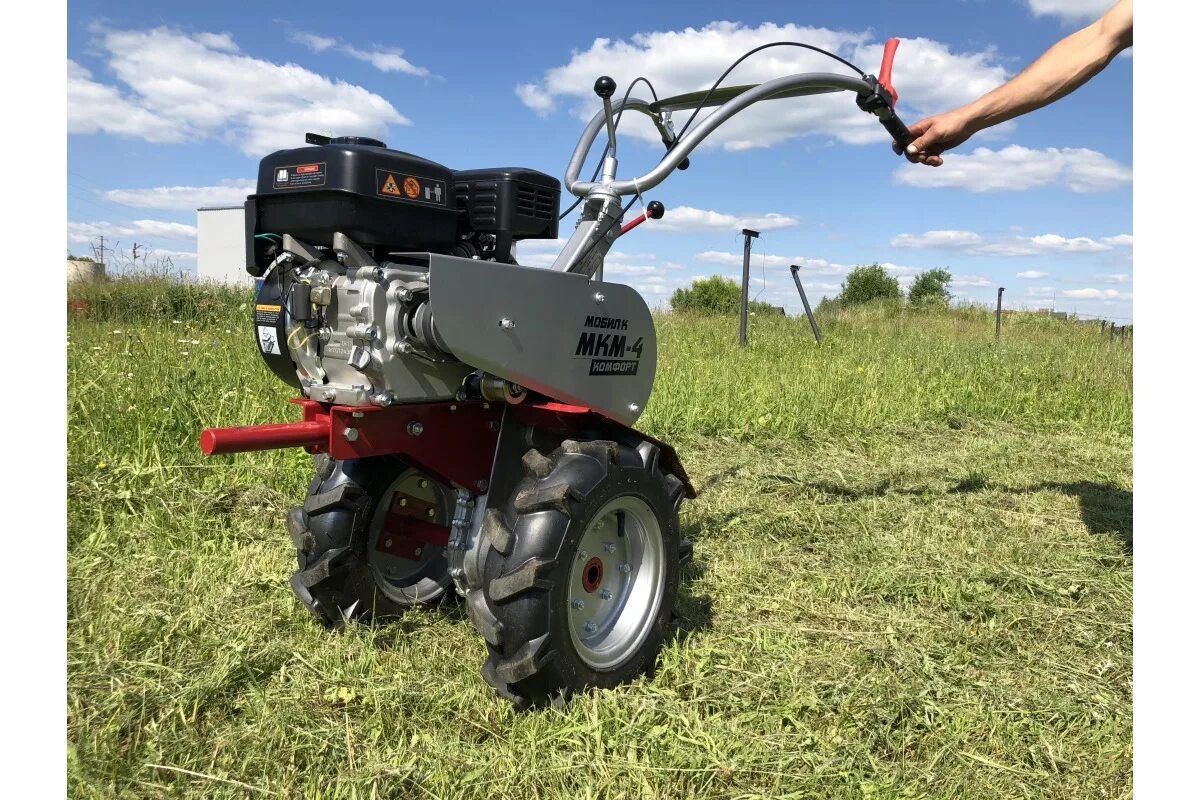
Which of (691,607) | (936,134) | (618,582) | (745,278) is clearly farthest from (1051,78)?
(745,278)

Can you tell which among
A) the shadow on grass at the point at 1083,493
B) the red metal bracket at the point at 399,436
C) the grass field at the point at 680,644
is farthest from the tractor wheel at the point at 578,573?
the shadow on grass at the point at 1083,493

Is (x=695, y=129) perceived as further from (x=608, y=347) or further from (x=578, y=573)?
(x=578, y=573)

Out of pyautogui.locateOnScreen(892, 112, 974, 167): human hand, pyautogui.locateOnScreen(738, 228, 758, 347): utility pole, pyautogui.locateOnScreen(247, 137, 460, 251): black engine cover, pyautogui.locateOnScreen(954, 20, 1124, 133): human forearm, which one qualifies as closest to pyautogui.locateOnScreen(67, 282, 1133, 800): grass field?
pyautogui.locateOnScreen(247, 137, 460, 251): black engine cover

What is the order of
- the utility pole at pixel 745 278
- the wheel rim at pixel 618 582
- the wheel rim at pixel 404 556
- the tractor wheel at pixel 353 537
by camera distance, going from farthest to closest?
the utility pole at pixel 745 278, the wheel rim at pixel 404 556, the tractor wheel at pixel 353 537, the wheel rim at pixel 618 582

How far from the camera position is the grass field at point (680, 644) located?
2.38 meters

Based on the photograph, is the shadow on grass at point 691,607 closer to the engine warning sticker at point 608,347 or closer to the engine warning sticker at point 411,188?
the engine warning sticker at point 608,347

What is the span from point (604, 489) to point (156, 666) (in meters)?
1.54

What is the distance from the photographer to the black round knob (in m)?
2.93

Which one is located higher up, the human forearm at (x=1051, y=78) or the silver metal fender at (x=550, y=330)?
the human forearm at (x=1051, y=78)

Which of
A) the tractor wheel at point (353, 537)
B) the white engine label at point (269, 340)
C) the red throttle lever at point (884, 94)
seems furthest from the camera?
the red throttle lever at point (884, 94)

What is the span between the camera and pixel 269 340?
271 centimetres

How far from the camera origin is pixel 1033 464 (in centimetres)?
658

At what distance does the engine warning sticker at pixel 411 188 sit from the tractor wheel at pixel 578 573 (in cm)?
87

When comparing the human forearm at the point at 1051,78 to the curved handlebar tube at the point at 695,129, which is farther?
the human forearm at the point at 1051,78
